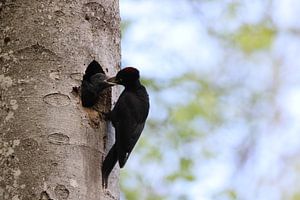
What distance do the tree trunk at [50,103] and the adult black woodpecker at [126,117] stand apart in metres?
0.04

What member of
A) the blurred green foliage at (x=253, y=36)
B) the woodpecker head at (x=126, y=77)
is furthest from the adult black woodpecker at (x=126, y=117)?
the blurred green foliage at (x=253, y=36)

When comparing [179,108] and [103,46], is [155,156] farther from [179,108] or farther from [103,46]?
[103,46]

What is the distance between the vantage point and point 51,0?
9.06ft

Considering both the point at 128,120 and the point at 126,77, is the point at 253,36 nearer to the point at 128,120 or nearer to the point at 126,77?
the point at 126,77

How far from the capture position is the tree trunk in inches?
95.3

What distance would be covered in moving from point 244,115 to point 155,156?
268 cm

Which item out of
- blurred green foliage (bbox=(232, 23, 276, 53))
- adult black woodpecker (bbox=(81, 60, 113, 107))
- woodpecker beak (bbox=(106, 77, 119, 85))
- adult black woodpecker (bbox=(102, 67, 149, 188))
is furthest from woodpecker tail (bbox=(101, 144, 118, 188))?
blurred green foliage (bbox=(232, 23, 276, 53))

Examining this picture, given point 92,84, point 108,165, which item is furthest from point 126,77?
point 108,165

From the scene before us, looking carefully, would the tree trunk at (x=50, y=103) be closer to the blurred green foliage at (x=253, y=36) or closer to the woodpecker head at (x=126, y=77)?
the woodpecker head at (x=126, y=77)

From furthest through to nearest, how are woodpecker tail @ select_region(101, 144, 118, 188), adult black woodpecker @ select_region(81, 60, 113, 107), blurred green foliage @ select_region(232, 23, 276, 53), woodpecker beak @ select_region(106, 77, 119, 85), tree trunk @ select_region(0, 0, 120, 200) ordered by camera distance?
blurred green foliage @ select_region(232, 23, 276, 53), woodpecker beak @ select_region(106, 77, 119, 85), adult black woodpecker @ select_region(81, 60, 113, 107), woodpecker tail @ select_region(101, 144, 118, 188), tree trunk @ select_region(0, 0, 120, 200)

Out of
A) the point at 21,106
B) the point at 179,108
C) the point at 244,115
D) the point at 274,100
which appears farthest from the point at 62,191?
the point at 274,100

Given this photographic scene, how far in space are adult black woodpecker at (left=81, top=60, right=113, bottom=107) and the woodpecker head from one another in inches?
1.2

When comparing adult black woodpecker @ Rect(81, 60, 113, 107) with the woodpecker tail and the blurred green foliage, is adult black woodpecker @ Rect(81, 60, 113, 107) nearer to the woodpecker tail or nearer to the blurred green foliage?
the woodpecker tail

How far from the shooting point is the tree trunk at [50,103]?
7.95ft
